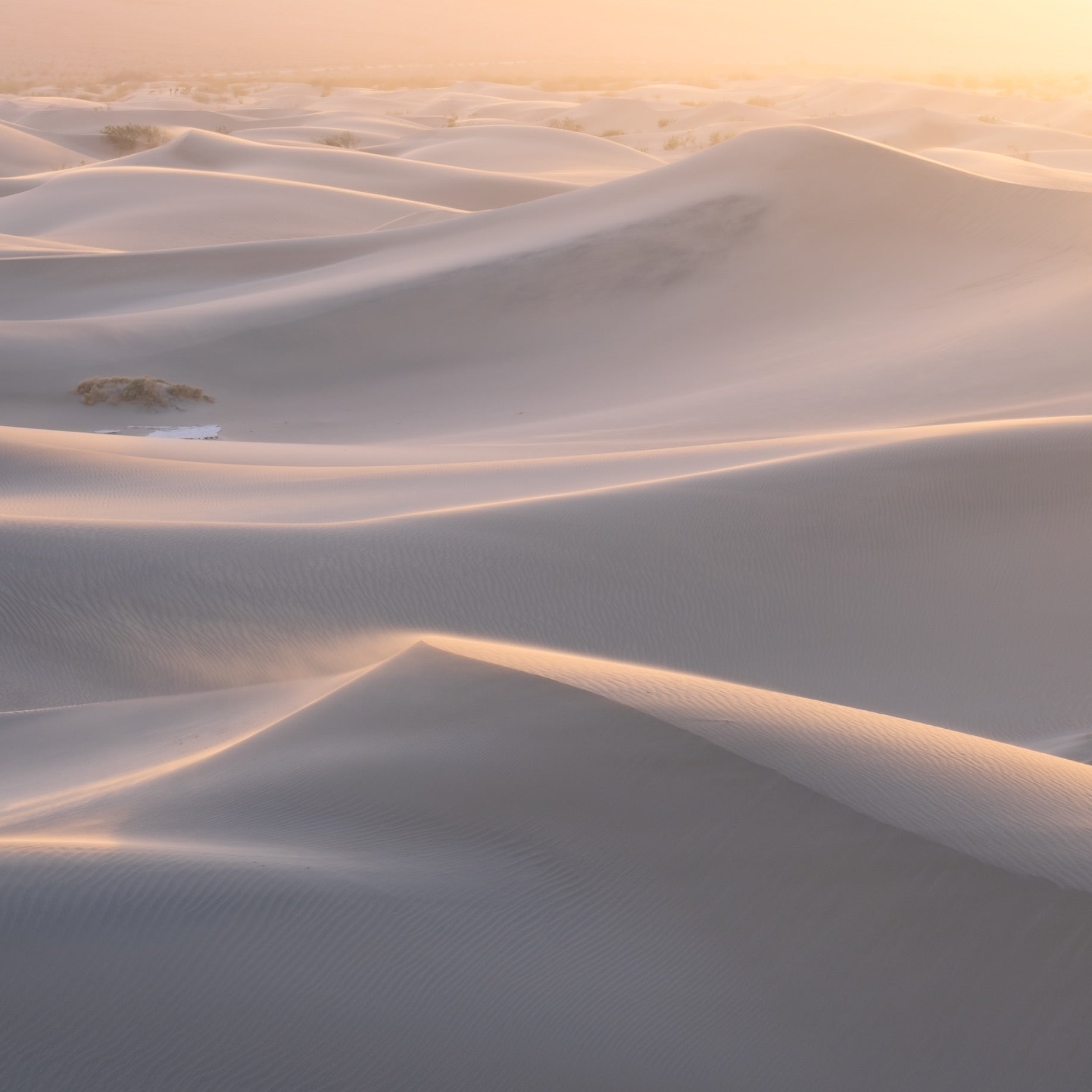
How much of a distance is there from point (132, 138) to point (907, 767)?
30.5 meters

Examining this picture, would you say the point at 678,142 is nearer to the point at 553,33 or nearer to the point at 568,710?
the point at 568,710

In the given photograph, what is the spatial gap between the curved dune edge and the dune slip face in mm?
12

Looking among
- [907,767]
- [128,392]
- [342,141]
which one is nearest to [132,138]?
[342,141]

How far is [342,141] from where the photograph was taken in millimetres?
30750

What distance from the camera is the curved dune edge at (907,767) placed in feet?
8.12

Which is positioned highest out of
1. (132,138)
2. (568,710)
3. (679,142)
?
(568,710)

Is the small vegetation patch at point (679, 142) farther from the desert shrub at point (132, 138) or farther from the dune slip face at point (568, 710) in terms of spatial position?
the dune slip face at point (568, 710)

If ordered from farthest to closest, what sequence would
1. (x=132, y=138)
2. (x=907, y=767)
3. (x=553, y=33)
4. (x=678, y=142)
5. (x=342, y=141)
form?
1. (x=553, y=33)
2. (x=678, y=142)
3. (x=342, y=141)
4. (x=132, y=138)
5. (x=907, y=767)

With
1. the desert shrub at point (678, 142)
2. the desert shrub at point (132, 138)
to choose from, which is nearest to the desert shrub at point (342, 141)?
the desert shrub at point (132, 138)

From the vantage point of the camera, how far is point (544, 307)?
506 inches

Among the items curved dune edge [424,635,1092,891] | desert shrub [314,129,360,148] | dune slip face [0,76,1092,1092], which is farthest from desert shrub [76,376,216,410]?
desert shrub [314,129,360,148]

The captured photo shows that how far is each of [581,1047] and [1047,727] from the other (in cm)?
247

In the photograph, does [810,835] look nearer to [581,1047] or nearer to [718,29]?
[581,1047]

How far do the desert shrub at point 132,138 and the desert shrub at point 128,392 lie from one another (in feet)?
67.3
